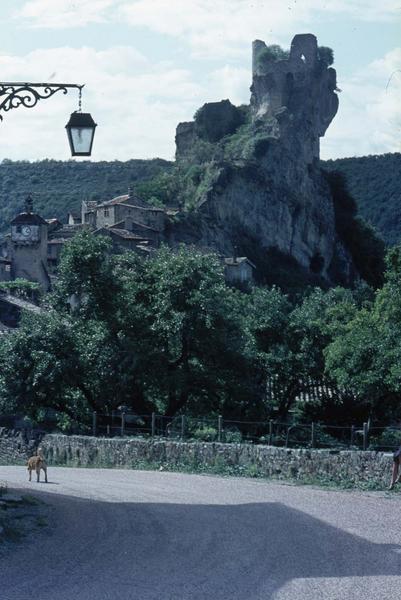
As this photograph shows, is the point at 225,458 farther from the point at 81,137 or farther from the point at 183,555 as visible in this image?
the point at 183,555

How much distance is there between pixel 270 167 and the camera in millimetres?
143625

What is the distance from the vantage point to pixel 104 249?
38500mm

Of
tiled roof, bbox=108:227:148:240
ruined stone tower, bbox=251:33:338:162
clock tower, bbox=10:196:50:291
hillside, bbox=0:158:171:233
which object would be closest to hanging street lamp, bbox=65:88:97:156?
tiled roof, bbox=108:227:148:240

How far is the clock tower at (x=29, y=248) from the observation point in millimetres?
117188

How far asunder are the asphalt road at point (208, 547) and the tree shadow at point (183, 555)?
1cm

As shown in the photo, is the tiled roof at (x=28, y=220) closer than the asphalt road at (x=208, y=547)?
No

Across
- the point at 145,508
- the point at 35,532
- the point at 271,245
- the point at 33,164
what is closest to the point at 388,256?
the point at 145,508

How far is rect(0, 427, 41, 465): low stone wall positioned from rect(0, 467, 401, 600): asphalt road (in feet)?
43.2

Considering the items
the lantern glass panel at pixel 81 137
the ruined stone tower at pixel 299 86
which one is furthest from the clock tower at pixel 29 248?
the lantern glass panel at pixel 81 137

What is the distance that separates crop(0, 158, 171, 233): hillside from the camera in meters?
170

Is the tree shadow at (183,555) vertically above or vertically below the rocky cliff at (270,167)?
below

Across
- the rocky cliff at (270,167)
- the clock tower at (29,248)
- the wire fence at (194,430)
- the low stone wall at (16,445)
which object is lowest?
the low stone wall at (16,445)

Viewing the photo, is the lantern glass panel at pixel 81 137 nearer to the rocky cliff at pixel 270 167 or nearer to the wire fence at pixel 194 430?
the wire fence at pixel 194 430

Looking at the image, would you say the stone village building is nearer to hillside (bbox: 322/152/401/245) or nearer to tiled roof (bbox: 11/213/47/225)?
tiled roof (bbox: 11/213/47/225)
